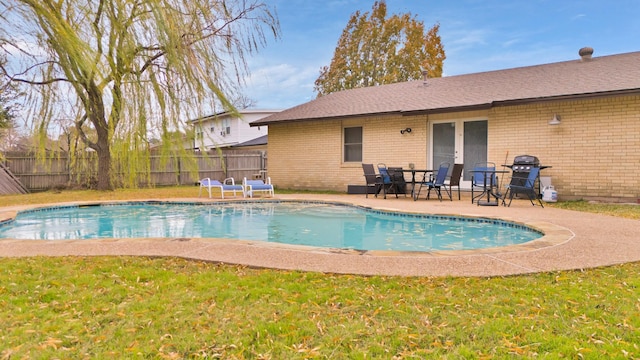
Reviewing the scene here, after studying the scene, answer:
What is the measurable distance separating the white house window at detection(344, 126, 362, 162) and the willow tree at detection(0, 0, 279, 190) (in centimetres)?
963

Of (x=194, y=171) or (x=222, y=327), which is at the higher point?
(x=194, y=171)

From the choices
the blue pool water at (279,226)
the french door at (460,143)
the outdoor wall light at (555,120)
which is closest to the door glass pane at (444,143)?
the french door at (460,143)

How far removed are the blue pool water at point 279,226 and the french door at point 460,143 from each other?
3.83 metres

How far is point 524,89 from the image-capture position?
10.3m

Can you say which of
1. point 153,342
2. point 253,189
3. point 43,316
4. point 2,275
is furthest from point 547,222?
point 253,189

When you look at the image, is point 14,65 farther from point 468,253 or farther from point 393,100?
point 393,100

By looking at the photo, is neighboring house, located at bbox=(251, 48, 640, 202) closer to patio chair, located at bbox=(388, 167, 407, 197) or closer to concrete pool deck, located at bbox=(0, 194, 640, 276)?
patio chair, located at bbox=(388, 167, 407, 197)

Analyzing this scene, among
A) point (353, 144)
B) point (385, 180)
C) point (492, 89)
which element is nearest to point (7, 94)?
point (385, 180)

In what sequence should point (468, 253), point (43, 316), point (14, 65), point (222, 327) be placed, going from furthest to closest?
point (468, 253)
point (14, 65)
point (43, 316)
point (222, 327)

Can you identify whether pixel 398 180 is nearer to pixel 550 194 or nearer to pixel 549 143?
pixel 550 194

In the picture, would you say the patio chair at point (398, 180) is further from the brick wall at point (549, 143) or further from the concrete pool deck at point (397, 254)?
the concrete pool deck at point (397, 254)

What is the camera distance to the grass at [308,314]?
2.00 m

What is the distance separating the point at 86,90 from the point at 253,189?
27.5ft

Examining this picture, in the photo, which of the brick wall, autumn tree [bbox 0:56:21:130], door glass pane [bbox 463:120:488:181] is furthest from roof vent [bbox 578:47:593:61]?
autumn tree [bbox 0:56:21:130]
